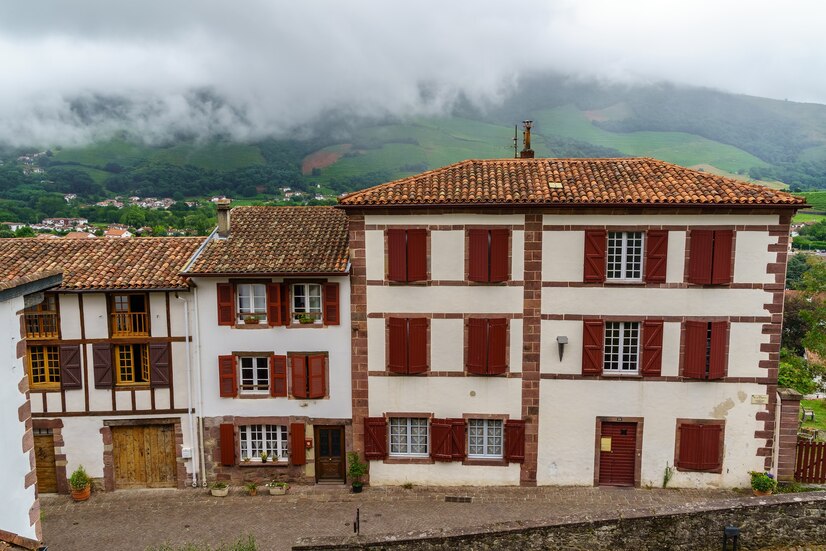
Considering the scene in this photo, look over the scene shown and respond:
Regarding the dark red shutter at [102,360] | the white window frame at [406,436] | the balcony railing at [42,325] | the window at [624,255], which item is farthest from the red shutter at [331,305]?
the window at [624,255]

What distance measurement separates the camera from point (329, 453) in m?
18.4

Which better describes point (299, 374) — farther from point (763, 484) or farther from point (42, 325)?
point (763, 484)

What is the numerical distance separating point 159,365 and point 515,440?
35.4 feet

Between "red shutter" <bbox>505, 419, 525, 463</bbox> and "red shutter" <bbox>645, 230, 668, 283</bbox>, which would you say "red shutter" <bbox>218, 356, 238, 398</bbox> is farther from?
"red shutter" <bbox>645, 230, 668, 283</bbox>

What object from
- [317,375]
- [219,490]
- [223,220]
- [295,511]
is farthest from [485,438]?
[223,220]

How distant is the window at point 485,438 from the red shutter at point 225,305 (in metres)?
7.79

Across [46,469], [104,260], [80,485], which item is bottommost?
[80,485]

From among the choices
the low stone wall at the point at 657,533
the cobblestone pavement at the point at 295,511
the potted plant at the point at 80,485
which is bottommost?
the cobblestone pavement at the point at 295,511

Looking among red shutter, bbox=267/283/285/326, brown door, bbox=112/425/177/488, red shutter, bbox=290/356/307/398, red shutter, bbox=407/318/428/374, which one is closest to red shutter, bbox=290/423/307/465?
red shutter, bbox=290/356/307/398

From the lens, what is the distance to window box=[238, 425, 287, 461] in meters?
18.3

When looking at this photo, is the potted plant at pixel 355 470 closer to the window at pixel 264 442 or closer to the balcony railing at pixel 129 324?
the window at pixel 264 442

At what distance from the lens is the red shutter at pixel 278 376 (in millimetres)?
17817

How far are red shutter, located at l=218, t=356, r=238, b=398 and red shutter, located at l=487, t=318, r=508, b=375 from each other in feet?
24.9

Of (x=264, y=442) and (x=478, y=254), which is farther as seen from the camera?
(x=264, y=442)
